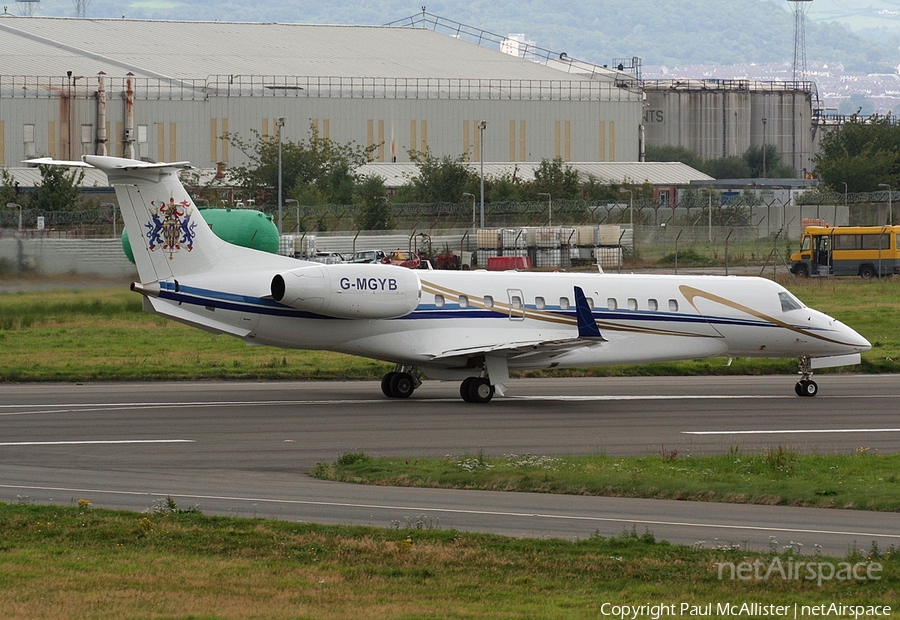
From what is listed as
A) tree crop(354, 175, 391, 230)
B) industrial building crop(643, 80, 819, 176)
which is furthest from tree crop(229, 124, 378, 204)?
industrial building crop(643, 80, 819, 176)

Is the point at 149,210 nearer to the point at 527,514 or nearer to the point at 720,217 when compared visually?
the point at 527,514

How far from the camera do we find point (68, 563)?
45.0 ft

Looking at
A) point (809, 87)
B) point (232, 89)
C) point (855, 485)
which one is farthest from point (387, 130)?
point (855, 485)

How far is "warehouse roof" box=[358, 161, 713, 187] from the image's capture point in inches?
4163

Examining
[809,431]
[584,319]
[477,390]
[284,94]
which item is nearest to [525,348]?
[584,319]

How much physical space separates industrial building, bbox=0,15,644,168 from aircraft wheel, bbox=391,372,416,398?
66.0 metres

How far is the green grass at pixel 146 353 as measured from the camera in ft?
114

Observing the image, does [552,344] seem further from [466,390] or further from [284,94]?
[284,94]

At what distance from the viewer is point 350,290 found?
28.7 metres

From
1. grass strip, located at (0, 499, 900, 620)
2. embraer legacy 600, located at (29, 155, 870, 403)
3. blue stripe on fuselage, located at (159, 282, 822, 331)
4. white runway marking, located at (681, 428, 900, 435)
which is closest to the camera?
grass strip, located at (0, 499, 900, 620)

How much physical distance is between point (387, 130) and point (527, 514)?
9350 centimetres

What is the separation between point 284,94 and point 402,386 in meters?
76.5

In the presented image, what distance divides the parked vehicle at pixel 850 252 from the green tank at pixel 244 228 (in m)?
34.5

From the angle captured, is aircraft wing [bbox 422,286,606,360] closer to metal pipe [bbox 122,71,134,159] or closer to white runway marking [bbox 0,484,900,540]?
white runway marking [bbox 0,484,900,540]
